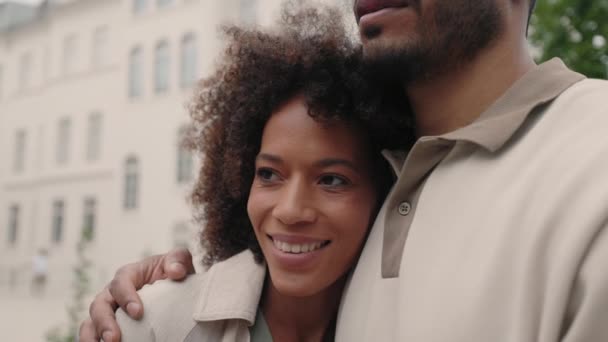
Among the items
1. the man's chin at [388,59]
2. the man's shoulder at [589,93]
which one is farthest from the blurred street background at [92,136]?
the man's shoulder at [589,93]

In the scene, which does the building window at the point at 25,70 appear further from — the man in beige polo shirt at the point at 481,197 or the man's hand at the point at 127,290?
the man in beige polo shirt at the point at 481,197

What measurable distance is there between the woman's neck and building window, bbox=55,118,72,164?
31153 millimetres

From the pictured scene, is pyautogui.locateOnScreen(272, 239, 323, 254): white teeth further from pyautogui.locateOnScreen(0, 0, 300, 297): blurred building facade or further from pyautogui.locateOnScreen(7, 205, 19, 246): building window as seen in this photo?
pyautogui.locateOnScreen(7, 205, 19, 246): building window

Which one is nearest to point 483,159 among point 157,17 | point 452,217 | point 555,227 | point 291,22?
point 452,217

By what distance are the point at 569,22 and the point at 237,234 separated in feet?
20.8

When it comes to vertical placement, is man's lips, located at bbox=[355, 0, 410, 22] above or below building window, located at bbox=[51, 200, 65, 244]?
above

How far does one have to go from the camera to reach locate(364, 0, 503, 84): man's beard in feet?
6.79

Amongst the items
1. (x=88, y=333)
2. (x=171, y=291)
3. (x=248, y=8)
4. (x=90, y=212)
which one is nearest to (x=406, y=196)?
(x=171, y=291)

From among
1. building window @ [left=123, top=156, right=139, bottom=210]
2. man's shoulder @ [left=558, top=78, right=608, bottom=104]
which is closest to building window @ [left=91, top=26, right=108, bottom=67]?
building window @ [left=123, top=156, right=139, bottom=210]

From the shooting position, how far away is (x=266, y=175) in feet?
7.71

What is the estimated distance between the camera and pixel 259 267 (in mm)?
2479

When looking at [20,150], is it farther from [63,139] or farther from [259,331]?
[259,331]

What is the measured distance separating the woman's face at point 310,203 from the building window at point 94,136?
93.5 feet

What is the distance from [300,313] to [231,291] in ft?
0.95
